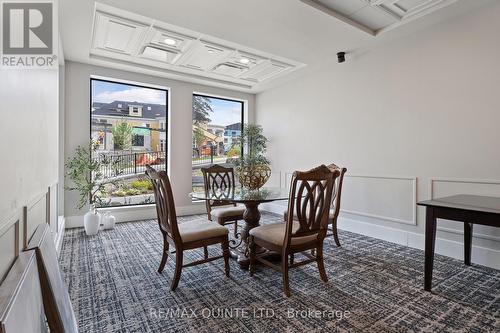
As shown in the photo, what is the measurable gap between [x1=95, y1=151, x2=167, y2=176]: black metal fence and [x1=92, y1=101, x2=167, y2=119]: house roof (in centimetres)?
68

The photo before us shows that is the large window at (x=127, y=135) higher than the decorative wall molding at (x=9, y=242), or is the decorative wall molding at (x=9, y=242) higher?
the large window at (x=127, y=135)

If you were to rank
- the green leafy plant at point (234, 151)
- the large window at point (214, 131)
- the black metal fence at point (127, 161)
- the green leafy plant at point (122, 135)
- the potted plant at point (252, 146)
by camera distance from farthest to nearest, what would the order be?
1. the green leafy plant at point (234, 151)
2. the large window at point (214, 131)
3. the potted plant at point (252, 146)
4. the green leafy plant at point (122, 135)
5. the black metal fence at point (127, 161)

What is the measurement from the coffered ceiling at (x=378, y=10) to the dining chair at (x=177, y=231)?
222 centimetres

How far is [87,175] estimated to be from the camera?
397 cm

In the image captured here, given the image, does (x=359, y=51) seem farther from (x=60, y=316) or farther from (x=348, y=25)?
(x=60, y=316)

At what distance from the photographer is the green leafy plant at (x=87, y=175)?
3848 millimetres

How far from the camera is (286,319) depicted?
5.80ft

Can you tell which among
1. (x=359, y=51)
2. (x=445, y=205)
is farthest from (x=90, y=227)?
(x=359, y=51)

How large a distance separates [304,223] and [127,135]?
378 centimetres

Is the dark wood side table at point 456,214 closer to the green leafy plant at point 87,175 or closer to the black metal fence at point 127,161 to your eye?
the green leafy plant at point 87,175

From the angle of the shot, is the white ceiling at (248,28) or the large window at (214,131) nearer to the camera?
the white ceiling at (248,28)

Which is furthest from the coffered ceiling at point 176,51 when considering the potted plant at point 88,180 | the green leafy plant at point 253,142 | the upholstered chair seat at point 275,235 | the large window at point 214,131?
the upholstered chair seat at point 275,235

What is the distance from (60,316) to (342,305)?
1.75m

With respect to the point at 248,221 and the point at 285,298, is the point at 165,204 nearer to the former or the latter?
the point at 248,221
